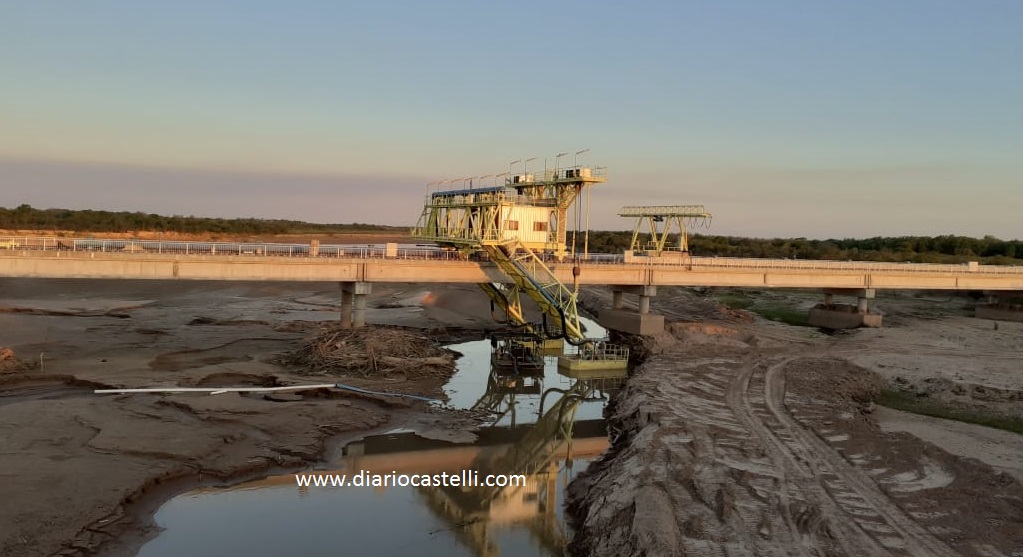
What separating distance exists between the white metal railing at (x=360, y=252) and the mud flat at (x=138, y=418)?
4821 mm

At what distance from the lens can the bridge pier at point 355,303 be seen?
40391 millimetres

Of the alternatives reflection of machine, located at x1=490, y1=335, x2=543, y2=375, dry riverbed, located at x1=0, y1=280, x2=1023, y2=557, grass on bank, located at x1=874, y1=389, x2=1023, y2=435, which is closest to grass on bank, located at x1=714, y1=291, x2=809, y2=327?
dry riverbed, located at x1=0, y1=280, x2=1023, y2=557

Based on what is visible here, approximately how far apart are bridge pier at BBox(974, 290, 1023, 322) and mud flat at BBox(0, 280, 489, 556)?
4572 centimetres

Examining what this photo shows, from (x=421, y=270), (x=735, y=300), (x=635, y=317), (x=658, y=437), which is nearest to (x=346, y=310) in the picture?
(x=421, y=270)

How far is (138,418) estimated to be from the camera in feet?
79.0

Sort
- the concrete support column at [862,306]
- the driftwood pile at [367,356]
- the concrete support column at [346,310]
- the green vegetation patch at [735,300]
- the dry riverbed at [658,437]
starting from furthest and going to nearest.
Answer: the green vegetation patch at [735,300] < the concrete support column at [862,306] < the concrete support column at [346,310] < the driftwood pile at [367,356] < the dry riverbed at [658,437]

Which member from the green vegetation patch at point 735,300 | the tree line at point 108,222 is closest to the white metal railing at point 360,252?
the green vegetation patch at point 735,300

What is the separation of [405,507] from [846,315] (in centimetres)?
4469

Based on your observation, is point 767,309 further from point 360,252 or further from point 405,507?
point 405,507

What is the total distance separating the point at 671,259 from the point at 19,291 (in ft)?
167

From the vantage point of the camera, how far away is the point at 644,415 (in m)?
26.6

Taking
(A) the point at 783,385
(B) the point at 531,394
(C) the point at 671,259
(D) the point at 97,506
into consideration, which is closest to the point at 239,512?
(D) the point at 97,506

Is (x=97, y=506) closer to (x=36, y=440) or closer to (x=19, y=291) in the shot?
(x=36, y=440)

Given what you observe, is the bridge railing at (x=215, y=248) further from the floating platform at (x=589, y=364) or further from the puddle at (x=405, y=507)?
the puddle at (x=405, y=507)
